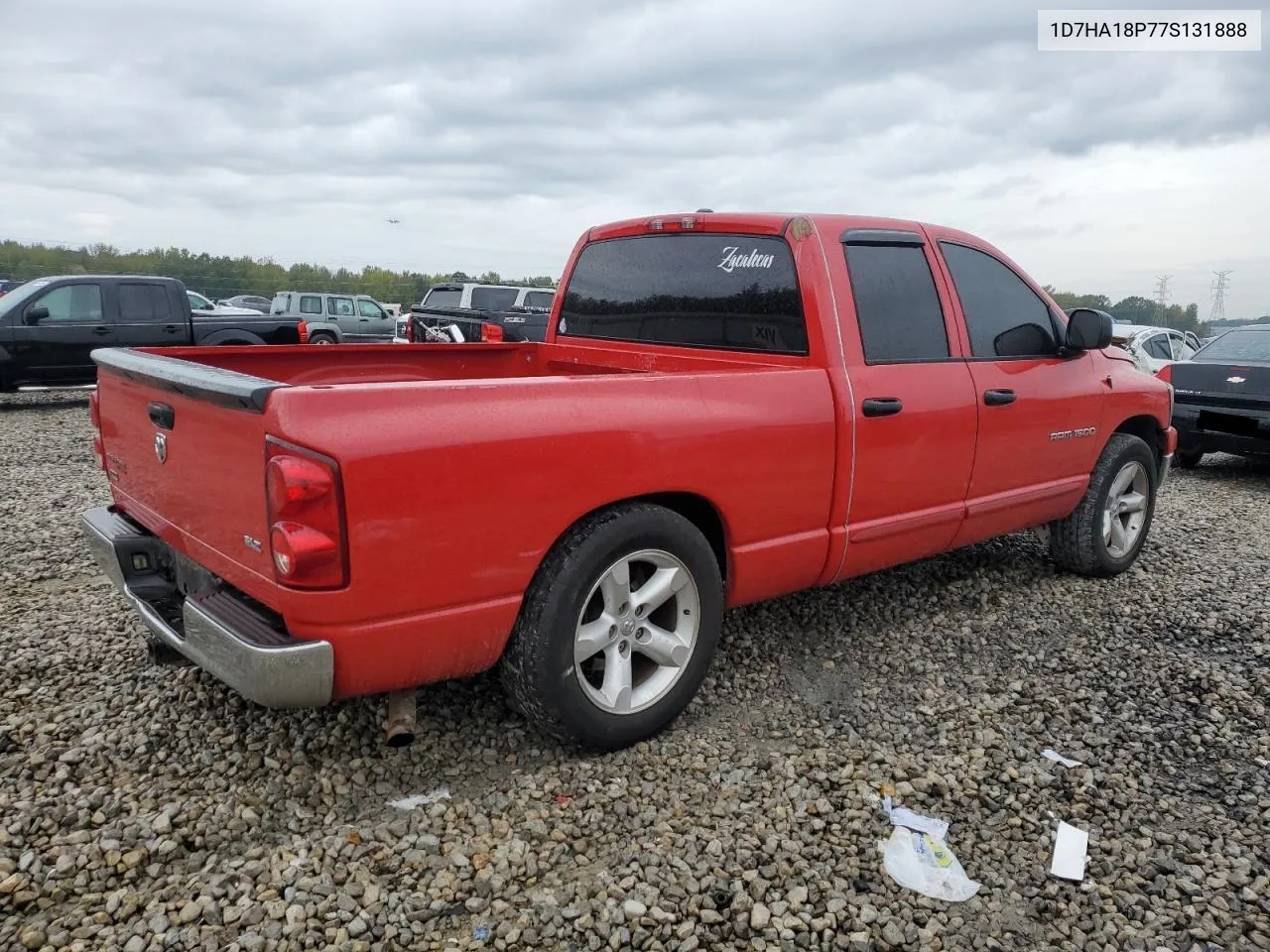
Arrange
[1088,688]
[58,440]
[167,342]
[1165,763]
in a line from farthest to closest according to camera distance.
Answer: [167,342] < [58,440] < [1088,688] < [1165,763]

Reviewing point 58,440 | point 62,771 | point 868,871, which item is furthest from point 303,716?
point 58,440

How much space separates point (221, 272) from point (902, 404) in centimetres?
5009

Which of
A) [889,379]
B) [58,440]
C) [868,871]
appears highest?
[889,379]

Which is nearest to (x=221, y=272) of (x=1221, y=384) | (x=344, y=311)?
(x=344, y=311)

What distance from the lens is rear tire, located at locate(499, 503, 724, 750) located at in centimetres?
281

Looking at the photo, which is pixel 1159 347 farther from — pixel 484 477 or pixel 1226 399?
pixel 484 477

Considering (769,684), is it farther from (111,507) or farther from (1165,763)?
(111,507)

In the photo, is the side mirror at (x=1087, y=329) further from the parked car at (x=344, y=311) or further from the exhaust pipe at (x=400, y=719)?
the parked car at (x=344, y=311)

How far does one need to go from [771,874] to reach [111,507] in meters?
2.80

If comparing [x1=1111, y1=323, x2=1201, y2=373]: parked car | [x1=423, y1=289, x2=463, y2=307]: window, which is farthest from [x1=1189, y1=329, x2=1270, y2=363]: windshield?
[x1=423, y1=289, x2=463, y2=307]: window

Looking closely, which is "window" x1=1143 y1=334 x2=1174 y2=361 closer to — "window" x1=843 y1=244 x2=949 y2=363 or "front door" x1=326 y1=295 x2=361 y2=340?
"window" x1=843 y1=244 x2=949 y2=363

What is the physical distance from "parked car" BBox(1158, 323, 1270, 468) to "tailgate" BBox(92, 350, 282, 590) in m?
7.85

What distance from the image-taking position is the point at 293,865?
2512 mm

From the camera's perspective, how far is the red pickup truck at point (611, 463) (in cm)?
244
